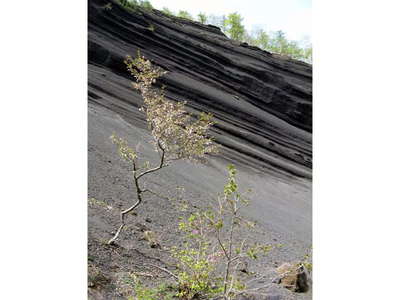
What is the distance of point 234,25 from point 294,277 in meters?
1.94

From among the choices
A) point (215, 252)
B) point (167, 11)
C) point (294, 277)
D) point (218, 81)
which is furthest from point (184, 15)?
point (294, 277)

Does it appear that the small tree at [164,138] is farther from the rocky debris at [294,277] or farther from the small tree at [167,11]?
the rocky debris at [294,277]

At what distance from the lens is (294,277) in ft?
9.70

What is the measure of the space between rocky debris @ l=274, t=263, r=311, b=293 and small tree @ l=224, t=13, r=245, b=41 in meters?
1.82

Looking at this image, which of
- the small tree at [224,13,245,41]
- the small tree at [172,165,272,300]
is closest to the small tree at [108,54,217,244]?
the small tree at [172,165,272,300]

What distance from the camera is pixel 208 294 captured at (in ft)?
8.71

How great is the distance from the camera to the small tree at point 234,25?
3475 millimetres

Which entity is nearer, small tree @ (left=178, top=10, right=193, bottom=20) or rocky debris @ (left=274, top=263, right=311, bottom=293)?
rocky debris @ (left=274, top=263, right=311, bottom=293)

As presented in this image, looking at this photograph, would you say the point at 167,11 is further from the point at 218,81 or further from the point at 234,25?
the point at 218,81

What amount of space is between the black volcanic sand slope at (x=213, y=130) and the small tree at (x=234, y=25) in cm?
13

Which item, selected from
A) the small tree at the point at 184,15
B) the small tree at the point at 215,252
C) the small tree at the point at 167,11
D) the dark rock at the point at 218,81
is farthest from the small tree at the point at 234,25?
the small tree at the point at 215,252

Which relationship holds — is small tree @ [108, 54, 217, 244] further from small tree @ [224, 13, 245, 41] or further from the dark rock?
small tree @ [224, 13, 245, 41]

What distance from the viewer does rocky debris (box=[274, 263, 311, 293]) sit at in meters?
2.91
